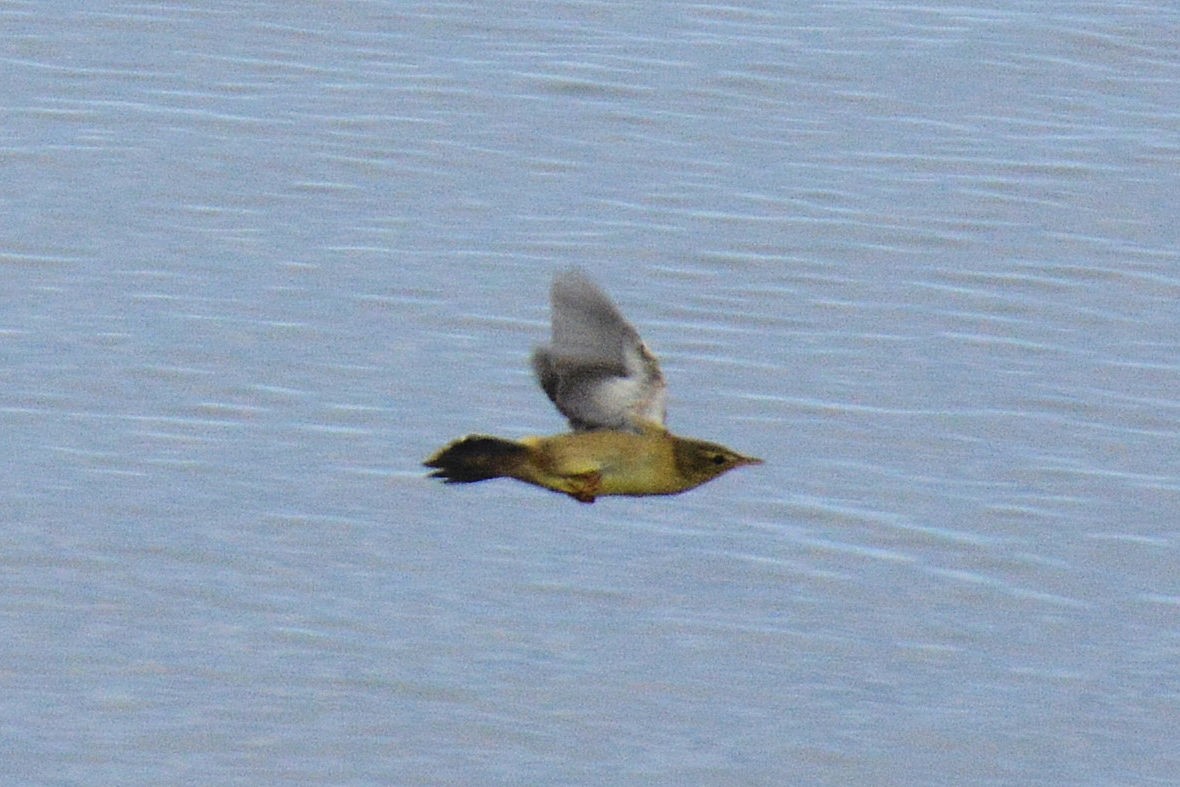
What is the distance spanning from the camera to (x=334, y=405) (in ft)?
64.1

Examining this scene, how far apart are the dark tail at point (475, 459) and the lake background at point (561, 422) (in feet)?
18.2

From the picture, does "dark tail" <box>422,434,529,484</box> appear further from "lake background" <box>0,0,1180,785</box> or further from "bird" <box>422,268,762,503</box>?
"lake background" <box>0,0,1180,785</box>

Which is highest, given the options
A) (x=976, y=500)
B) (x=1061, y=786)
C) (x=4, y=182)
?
(x=4, y=182)

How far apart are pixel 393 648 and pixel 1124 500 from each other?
187 inches

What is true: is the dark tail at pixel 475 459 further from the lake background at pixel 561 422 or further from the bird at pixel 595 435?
the lake background at pixel 561 422

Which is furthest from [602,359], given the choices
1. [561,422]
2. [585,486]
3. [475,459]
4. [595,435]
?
[561,422]

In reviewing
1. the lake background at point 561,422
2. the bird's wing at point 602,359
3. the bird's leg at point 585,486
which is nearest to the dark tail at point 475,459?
the bird's leg at point 585,486

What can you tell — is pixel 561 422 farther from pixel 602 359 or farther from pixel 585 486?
pixel 585 486

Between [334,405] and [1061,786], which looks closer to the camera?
[1061,786]

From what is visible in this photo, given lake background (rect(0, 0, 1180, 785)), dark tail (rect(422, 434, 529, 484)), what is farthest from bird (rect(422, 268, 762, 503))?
lake background (rect(0, 0, 1180, 785))

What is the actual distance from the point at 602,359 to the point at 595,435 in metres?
0.36

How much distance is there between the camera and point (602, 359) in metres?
11.2

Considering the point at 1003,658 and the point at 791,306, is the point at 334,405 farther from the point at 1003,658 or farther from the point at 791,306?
the point at 1003,658

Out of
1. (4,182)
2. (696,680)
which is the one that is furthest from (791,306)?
(4,182)
